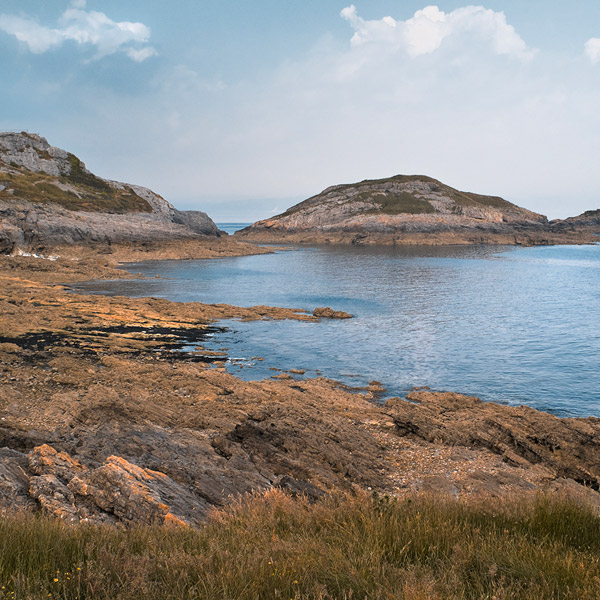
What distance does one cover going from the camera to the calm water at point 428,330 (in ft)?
73.4

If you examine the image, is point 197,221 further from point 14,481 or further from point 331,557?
point 331,557

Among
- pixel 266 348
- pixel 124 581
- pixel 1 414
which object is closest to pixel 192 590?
pixel 124 581

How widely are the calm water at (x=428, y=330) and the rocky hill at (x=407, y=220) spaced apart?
83.6 m

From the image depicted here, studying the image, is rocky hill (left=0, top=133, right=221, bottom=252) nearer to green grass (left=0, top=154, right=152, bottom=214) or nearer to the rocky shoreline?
green grass (left=0, top=154, right=152, bottom=214)

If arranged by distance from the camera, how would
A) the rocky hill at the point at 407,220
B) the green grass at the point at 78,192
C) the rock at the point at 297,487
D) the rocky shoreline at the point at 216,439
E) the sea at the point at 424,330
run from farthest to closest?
the rocky hill at the point at 407,220, the green grass at the point at 78,192, the sea at the point at 424,330, the rock at the point at 297,487, the rocky shoreline at the point at 216,439

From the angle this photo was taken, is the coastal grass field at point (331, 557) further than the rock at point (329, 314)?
No

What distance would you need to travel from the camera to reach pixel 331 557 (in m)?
4.61

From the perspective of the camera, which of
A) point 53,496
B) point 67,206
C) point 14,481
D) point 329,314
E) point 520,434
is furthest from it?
point 67,206

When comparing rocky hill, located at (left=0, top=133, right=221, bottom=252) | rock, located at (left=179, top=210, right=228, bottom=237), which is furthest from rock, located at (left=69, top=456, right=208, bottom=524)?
rock, located at (left=179, top=210, right=228, bottom=237)

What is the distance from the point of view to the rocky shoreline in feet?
27.0

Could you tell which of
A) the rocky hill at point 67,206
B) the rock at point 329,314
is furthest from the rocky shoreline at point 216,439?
the rocky hill at point 67,206

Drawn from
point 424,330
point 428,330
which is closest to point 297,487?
point 424,330

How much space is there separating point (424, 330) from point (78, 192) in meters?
99.6

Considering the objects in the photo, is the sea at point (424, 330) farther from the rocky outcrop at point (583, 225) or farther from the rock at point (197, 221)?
the rocky outcrop at point (583, 225)
